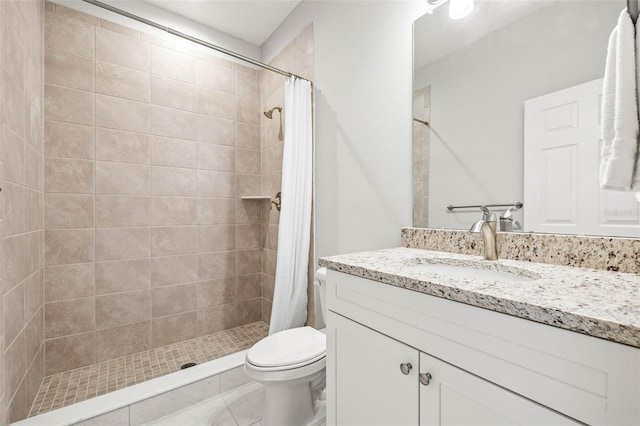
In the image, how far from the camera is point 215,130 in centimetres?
241

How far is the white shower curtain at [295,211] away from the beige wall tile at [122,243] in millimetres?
1055

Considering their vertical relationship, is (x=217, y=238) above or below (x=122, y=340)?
above

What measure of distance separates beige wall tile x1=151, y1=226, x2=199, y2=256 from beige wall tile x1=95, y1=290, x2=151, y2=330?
328 mm

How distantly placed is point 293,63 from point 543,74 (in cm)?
174

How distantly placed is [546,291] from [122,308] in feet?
7.97

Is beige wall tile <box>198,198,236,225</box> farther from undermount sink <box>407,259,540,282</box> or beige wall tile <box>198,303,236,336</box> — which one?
undermount sink <box>407,259,540,282</box>

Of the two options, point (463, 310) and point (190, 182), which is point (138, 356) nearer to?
point (190, 182)

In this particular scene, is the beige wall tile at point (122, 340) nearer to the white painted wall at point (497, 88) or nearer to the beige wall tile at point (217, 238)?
the beige wall tile at point (217, 238)

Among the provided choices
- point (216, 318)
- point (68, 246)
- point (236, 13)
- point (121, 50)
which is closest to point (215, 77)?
point (236, 13)

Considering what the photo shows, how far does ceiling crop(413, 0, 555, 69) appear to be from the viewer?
3.58 feet

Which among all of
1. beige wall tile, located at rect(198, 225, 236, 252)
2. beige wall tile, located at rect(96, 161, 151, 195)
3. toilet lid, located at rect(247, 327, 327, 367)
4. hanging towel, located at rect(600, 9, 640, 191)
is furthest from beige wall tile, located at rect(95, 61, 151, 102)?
hanging towel, located at rect(600, 9, 640, 191)

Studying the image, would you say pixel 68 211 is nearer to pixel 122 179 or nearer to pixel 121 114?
pixel 122 179

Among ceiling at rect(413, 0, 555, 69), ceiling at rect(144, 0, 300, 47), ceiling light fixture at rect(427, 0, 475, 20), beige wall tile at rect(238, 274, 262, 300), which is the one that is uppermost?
ceiling at rect(144, 0, 300, 47)

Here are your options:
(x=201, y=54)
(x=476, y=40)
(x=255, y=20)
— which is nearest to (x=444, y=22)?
(x=476, y=40)
